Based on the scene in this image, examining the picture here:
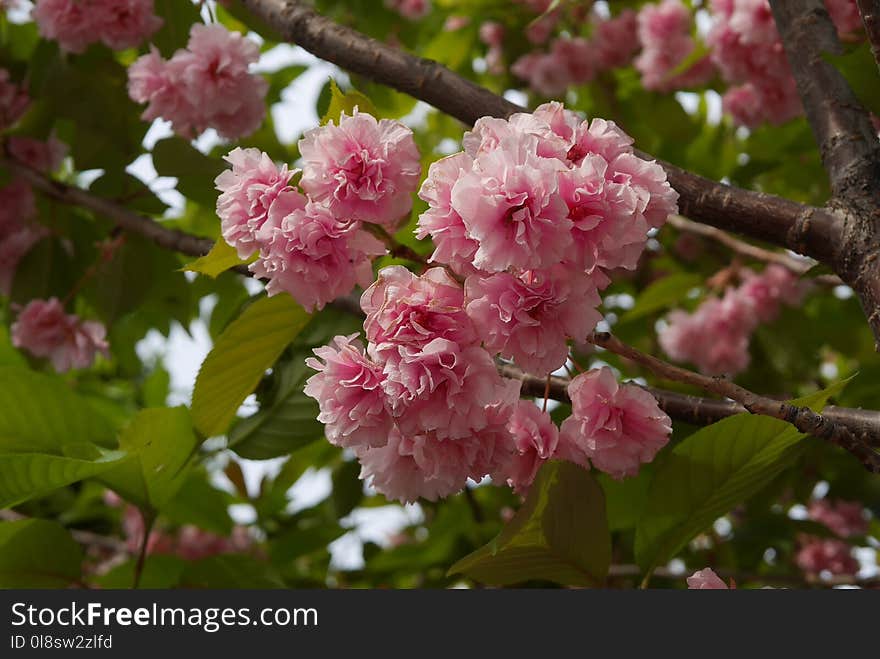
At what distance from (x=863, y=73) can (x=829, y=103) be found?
5 centimetres

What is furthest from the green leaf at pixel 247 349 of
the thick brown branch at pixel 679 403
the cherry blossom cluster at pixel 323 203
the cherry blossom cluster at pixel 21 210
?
the cherry blossom cluster at pixel 21 210

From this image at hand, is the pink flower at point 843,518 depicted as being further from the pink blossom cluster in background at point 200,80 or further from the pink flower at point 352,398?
the pink flower at point 352,398

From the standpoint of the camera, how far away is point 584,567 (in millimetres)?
1051

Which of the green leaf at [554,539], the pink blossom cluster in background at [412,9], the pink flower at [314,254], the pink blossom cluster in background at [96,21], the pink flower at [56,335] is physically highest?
the pink blossom cluster in background at [412,9]

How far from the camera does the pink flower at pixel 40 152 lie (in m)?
2.09

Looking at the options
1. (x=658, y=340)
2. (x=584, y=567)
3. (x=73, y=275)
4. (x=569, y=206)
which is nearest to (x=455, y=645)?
(x=584, y=567)

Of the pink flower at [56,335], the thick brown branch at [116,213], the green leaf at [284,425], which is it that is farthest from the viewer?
the pink flower at [56,335]

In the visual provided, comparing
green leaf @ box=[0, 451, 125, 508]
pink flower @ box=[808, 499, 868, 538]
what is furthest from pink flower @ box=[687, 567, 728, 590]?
pink flower @ box=[808, 499, 868, 538]

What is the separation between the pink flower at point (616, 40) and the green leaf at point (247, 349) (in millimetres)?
2478

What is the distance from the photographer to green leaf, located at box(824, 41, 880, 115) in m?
1.17

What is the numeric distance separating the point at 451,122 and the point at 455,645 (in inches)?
115

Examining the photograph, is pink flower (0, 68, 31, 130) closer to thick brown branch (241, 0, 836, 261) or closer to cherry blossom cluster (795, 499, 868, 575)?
thick brown branch (241, 0, 836, 261)

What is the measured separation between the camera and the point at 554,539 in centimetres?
100

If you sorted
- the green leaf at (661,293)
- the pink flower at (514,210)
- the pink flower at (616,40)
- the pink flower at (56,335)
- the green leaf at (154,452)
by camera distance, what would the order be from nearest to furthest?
the pink flower at (514,210), the green leaf at (154,452), the pink flower at (56,335), the green leaf at (661,293), the pink flower at (616,40)
